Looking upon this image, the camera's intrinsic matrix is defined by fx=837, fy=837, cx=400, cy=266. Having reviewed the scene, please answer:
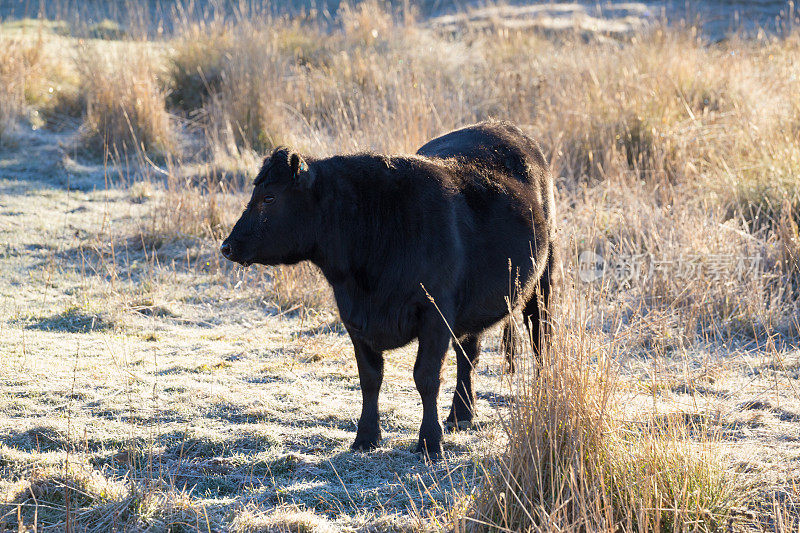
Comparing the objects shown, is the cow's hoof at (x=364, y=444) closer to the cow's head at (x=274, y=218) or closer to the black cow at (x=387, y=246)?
the black cow at (x=387, y=246)

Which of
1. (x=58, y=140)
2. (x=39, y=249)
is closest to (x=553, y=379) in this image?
(x=39, y=249)

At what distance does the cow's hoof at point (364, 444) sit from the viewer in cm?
486

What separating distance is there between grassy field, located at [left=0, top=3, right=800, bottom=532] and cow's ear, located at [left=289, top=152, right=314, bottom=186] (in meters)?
1.50

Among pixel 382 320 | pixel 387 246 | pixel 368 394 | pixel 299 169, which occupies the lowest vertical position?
pixel 368 394

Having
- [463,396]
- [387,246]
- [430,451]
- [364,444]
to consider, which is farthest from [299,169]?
[463,396]

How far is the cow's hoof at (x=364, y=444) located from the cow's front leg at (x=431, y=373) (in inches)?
9.9

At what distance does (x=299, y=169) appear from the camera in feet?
15.3

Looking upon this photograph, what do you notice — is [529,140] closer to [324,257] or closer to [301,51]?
[324,257]

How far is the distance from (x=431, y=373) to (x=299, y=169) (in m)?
1.37

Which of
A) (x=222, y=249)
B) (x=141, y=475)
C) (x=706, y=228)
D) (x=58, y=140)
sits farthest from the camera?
(x=58, y=140)

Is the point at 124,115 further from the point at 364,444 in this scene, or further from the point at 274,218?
the point at 364,444

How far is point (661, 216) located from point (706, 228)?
50cm

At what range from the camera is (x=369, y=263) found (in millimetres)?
4758

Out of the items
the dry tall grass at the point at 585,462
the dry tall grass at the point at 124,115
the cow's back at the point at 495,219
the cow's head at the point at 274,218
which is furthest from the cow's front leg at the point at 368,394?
the dry tall grass at the point at 124,115
